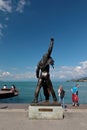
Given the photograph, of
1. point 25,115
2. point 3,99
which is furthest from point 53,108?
A: point 3,99

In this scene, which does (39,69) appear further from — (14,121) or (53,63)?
(14,121)

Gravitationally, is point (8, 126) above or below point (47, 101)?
below

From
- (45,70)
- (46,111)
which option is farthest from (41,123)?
(45,70)

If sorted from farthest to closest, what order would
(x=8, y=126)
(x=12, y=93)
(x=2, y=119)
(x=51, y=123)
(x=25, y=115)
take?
(x=12, y=93) → (x=25, y=115) → (x=2, y=119) → (x=51, y=123) → (x=8, y=126)

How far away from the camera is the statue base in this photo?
12625 mm

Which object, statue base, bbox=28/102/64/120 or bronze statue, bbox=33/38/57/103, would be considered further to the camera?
bronze statue, bbox=33/38/57/103

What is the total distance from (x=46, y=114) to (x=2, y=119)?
2068 millimetres

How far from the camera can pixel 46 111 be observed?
500 inches

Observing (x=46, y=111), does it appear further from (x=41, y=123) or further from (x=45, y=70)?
(x=45, y=70)

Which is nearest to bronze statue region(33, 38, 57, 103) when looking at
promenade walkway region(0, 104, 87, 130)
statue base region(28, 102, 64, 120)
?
statue base region(28, 102, 64, 120)

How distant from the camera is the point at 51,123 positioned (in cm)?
1165

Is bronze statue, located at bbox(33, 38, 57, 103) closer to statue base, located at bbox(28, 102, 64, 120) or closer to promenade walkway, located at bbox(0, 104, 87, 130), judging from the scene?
statue base, located at bbox(28, 102, 64, 120)

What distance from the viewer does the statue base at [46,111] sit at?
497 inches

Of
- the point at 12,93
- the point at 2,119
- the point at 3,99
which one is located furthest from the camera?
the point at 12,93
